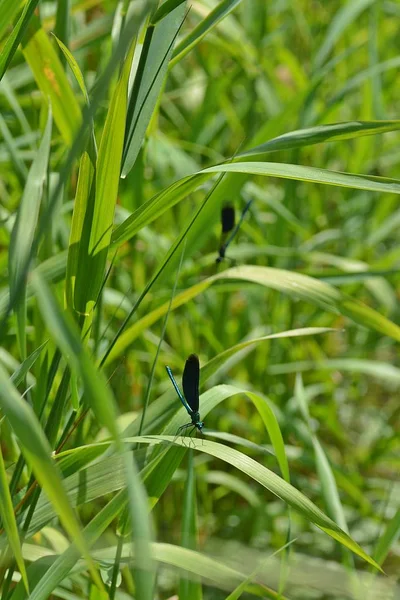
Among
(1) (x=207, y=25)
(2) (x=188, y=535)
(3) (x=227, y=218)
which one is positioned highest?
(1) (x=207, y=25)

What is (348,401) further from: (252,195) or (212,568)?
(212,568)

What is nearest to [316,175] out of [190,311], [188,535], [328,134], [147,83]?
[328,134]

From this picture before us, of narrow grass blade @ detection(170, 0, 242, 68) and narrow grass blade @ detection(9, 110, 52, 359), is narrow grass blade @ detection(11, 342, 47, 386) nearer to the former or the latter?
narrow grass blade @ detection(9, 110, 52, 359)

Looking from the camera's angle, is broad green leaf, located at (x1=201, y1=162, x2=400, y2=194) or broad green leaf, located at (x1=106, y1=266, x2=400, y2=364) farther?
broad green leaf, located at (x1=106, y1=266, x2=400, y2=364)

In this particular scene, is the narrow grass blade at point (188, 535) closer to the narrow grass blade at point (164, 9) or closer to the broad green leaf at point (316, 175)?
the broad green leaf at point (316, 175)

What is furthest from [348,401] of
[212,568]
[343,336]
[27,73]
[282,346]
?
[212,568]

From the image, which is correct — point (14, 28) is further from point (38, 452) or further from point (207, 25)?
point (38, 452)

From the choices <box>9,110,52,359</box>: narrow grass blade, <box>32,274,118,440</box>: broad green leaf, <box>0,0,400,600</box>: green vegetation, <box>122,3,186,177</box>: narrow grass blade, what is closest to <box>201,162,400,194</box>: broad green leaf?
<box>0,0,400,600</box>: green vegetation
